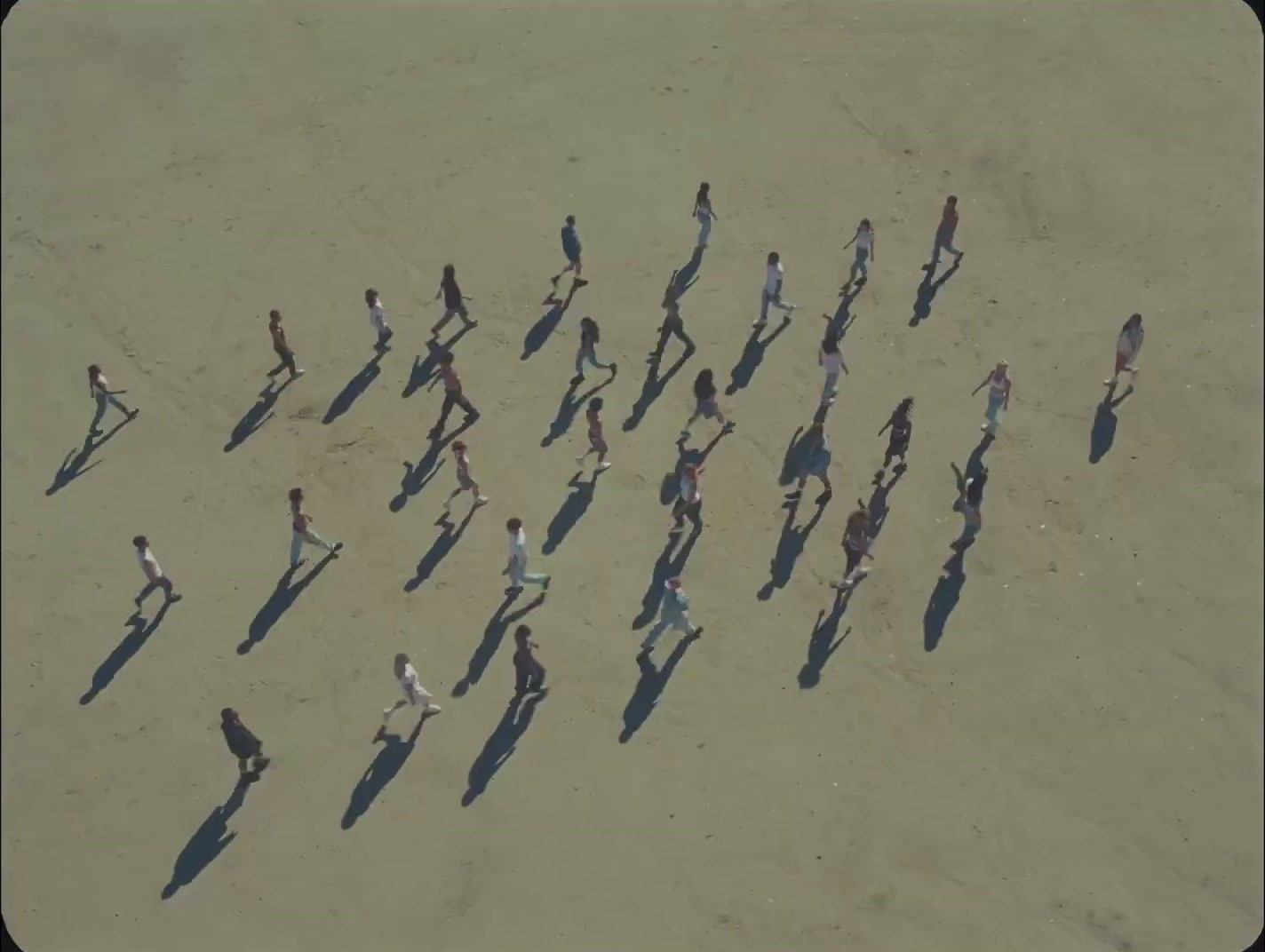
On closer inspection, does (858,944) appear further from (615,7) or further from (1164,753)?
(615,7)

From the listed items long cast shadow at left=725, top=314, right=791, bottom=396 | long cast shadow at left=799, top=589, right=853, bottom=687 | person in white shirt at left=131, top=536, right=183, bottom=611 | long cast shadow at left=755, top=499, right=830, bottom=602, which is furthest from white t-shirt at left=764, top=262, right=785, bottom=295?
person in white shirt at left=131, top=536, right=183, bottom=611

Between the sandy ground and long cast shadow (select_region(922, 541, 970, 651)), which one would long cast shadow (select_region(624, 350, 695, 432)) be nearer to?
the sandy ground

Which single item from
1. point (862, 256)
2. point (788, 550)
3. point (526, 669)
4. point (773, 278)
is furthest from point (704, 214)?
point (526, 669)

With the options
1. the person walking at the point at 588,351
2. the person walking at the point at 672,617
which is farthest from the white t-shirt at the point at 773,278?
the person walking at the point at 672,617

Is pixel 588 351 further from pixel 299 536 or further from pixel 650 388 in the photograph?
pixel 299 536

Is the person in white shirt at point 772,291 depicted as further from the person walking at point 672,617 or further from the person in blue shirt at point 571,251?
the person walking at point 672,617

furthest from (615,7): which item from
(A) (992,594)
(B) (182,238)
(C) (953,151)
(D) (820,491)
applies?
(A) (992,594)
